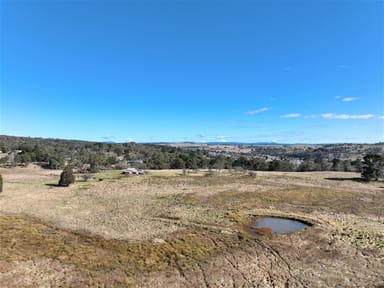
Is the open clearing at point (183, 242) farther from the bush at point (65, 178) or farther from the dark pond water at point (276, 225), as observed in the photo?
the bush at point (65, 178)

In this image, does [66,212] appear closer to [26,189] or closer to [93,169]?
[26,189]

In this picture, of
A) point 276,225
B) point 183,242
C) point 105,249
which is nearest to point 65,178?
point 105,249

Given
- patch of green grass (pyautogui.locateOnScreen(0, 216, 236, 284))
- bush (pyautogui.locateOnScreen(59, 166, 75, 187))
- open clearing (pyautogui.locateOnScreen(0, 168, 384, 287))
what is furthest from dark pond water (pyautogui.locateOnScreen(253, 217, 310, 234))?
bush (pyautogui.locateOnScreen(59, 166, 75, 187))

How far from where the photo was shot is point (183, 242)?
1920 centimetres

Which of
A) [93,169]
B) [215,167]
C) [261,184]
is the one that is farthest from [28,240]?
[215,167]

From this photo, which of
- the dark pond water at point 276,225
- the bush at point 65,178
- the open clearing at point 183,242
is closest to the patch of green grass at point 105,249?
the open clearing at point 183,242

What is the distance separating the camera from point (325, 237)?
67.1 feet

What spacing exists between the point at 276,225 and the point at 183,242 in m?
9.68

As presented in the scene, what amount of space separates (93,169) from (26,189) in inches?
1162

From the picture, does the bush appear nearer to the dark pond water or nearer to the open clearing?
the open clearing

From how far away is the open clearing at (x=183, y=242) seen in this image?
14.2 metres

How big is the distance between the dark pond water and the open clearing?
1.14 meters

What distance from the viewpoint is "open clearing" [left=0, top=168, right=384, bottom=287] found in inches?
560

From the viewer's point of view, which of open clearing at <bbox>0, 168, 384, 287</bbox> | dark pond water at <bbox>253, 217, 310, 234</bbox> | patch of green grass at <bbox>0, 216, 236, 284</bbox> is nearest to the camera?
open clearing at <bbox>0, 168, 384, 287</bbox>
